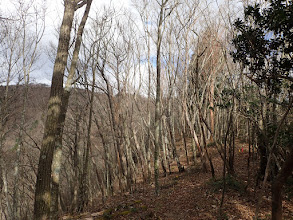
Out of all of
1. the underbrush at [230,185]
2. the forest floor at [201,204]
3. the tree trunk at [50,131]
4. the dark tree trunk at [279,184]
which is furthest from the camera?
the underbrush at [230,185]

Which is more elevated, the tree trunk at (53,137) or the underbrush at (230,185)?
the tree trunk at (53,137)

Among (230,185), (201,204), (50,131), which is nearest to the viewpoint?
(50,131)

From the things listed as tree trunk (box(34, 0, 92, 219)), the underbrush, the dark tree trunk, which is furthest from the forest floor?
tree trunk (box(34, 0, 92, 219))

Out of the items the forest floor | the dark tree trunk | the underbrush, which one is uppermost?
the dark tree trunk

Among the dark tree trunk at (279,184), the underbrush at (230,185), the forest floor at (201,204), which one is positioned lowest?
the forest floor at (201,204)

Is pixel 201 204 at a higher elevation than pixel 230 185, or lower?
lower

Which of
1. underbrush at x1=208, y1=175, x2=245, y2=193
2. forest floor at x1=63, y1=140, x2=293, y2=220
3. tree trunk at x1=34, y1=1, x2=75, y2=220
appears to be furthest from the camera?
underbrush at x1=208, y1=175, x2=245, y2=193

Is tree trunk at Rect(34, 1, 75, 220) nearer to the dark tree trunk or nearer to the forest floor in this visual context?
the forest floor

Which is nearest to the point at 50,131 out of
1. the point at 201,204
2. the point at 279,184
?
the point at 279,184

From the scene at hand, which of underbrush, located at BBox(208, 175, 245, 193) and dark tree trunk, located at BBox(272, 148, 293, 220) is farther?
underbrush, located at BBox(208, 175, 245, 193)

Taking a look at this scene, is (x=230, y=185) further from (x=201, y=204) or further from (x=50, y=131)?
(x=50, y=131)

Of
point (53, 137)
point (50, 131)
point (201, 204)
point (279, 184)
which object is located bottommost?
point (201, 204)

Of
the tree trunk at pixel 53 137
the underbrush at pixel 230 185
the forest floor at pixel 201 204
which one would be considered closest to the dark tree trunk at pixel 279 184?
the forest floor at pixel 201 204

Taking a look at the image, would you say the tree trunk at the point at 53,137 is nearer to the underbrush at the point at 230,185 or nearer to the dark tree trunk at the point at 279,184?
the dark tree trunk at the point at 279,184
